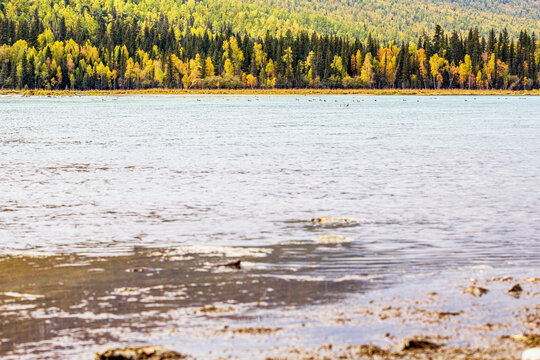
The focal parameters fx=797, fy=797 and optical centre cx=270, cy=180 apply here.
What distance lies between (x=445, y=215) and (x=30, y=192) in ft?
40.2

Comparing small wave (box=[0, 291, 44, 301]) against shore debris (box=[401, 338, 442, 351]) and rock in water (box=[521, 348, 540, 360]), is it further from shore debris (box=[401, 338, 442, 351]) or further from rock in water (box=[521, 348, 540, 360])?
rock in water (box=[521, 348, 540, 360])

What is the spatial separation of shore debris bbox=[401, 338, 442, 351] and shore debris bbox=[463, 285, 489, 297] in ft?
8.29

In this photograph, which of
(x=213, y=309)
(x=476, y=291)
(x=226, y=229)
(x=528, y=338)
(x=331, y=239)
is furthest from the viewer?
(x=226, y=229)

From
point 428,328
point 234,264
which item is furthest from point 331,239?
point 428,328

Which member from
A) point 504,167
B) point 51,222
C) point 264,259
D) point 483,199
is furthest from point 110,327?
point 504,167

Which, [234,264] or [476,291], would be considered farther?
[234,264]

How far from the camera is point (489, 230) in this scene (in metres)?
17.2

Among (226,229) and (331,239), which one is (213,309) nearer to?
(331,239)

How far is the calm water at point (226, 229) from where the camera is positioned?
11.2 meters

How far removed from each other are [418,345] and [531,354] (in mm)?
1351

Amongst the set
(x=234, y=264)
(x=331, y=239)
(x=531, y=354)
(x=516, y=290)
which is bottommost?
(x=331, y=239)

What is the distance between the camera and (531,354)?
8055 mm

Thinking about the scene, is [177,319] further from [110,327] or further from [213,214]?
[213,214]

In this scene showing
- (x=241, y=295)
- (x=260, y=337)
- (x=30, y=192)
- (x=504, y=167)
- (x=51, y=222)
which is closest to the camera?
(x=260, y=337)
